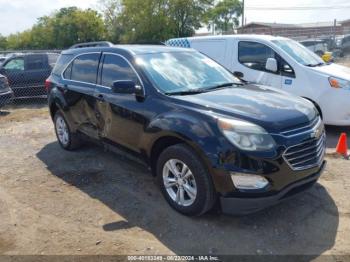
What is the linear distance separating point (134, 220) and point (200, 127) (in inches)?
49.8

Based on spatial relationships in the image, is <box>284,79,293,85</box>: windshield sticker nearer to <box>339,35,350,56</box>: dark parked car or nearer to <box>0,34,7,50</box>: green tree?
<box>339,35,350,56</box>: dark parked car

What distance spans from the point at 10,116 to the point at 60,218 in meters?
6.87

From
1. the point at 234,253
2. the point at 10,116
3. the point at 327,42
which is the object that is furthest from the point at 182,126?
the point at 327,42

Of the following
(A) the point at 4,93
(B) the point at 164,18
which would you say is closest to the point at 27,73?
(A) the point at 4,93

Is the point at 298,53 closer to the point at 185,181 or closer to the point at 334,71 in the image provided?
the point at 334,71

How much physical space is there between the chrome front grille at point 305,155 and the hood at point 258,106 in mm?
223

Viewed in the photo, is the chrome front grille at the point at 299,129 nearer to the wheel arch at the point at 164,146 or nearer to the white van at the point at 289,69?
the wheel arch at the point at 164,146

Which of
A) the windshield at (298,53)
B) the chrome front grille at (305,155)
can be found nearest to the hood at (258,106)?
the chrome front grille at (305,155)

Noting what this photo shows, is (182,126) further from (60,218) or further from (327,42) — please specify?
(327,42)

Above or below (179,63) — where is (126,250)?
below

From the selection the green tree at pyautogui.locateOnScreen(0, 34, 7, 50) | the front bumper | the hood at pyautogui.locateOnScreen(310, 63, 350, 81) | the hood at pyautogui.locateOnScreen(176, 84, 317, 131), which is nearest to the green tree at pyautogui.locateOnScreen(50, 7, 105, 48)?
the green tree at pyautogui.locateOnScreen(0, 34, 7, 50)

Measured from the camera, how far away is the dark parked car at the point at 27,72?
11.5 meters

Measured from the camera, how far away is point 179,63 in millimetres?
4617

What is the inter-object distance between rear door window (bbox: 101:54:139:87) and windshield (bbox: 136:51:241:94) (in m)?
0.18
